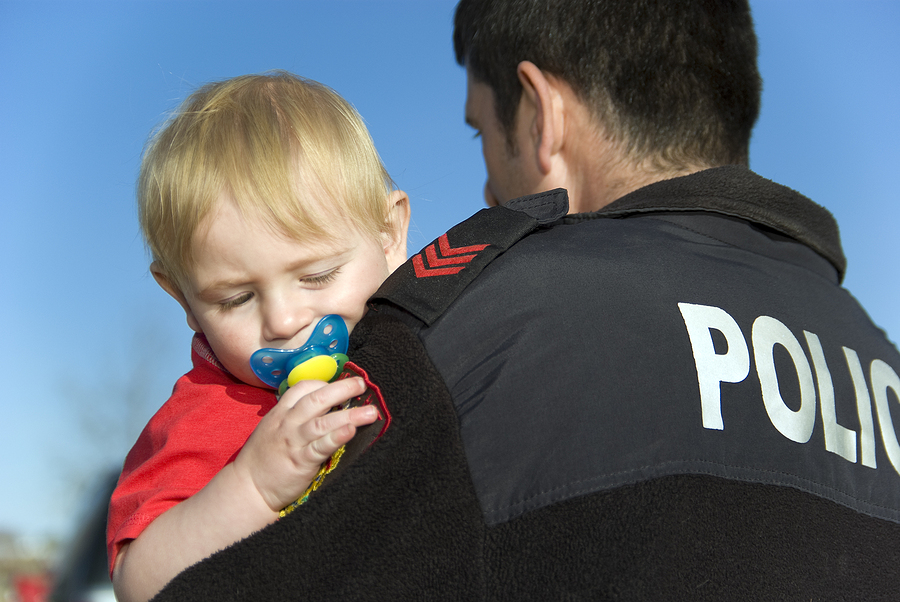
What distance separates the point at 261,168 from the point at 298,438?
2.30 ft

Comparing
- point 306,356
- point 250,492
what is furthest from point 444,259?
point 250,492

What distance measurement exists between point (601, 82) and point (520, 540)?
1.60 m

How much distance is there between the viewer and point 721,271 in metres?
1.49

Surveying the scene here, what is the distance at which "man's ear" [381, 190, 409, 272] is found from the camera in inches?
78.2

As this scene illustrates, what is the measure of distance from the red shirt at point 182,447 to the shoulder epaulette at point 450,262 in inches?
21.6

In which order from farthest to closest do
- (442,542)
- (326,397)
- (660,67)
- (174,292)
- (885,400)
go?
1. (660,67)
2. (174,292)
3. (885,400)
4. (326,397)
5. (442,542)

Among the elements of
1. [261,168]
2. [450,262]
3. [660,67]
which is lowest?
[450,262]

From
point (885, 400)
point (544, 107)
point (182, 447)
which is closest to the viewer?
point (182, 447)

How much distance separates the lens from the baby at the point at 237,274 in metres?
1.39

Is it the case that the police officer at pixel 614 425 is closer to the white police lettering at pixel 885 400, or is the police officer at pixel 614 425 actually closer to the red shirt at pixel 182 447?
the white police lettering at pixel 885 400

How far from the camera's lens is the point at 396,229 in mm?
2041

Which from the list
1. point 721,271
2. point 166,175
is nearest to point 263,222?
point 166,175

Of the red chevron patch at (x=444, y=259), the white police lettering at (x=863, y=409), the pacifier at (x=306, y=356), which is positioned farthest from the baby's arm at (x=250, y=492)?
the white police lettering at (x=863, y=409)

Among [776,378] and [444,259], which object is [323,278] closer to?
[444,259]
